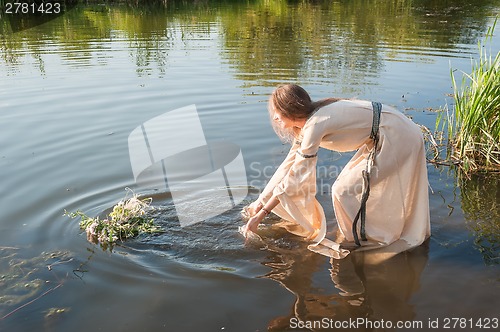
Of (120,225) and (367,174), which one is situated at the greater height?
(367,174)

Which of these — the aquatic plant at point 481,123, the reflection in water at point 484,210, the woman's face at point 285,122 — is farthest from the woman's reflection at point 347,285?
the aquatic plant at point 481,123

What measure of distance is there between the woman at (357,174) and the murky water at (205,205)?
0.85 feet

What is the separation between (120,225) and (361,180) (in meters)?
2.23

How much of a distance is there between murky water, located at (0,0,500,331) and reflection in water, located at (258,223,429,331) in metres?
0.01

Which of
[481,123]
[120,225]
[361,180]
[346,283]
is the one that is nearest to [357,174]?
[361,180]

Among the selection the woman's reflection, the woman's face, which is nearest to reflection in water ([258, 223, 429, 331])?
the woman's reflection

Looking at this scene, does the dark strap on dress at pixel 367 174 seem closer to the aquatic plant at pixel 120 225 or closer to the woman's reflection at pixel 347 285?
the woman's reflection at pixel 347 285

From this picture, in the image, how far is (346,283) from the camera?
3.95 metres

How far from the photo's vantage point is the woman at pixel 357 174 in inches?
150

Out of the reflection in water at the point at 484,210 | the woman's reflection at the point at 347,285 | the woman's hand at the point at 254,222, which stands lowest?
the woman's reflection at the point at 347,285

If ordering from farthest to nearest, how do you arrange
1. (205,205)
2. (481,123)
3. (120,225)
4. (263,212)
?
(481,123) < (205,205) < (120,225) < (263,212)

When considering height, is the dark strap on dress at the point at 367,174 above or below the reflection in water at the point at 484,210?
above

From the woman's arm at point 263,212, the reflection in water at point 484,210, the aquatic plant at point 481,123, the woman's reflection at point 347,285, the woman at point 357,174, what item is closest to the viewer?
the woman's reflection at point 347,285

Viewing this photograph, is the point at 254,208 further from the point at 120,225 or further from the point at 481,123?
the point at 481,123
